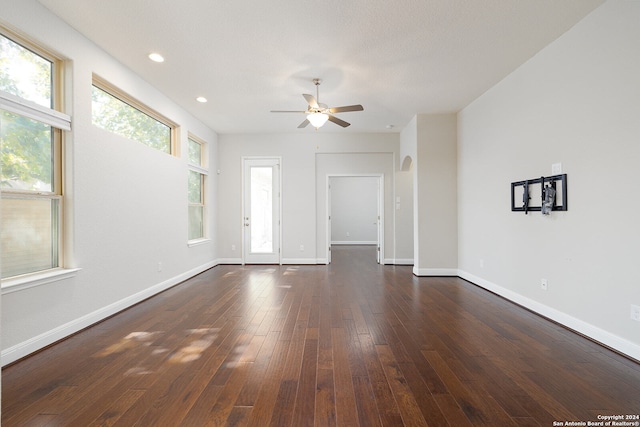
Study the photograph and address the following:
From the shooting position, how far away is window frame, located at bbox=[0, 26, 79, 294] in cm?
237

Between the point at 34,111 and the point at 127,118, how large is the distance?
1.36m

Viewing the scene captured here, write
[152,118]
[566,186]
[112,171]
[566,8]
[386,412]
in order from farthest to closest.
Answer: [152,118] < [112,171] < [566,186] < [566,8] < [386,412]

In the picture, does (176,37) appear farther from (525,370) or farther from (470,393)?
(525,370)

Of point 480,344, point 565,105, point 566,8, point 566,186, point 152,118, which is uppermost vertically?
point 566,8

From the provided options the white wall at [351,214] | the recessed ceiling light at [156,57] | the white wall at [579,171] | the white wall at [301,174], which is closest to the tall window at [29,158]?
the recessed ceiling light at [156,57]

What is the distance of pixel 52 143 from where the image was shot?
2.81m

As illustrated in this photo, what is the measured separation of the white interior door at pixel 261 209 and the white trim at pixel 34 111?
13.2ft

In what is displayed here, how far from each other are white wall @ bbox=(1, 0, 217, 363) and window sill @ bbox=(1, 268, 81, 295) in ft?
0.13

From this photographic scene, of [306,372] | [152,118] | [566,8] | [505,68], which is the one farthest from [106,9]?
[505,68]

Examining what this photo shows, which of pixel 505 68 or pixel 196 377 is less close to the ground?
pixel 505 68

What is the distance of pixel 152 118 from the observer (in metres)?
4.42

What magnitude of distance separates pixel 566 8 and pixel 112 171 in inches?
181

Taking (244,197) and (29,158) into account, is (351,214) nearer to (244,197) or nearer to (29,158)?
(244,197)

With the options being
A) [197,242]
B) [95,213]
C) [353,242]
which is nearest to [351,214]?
[353,242]
